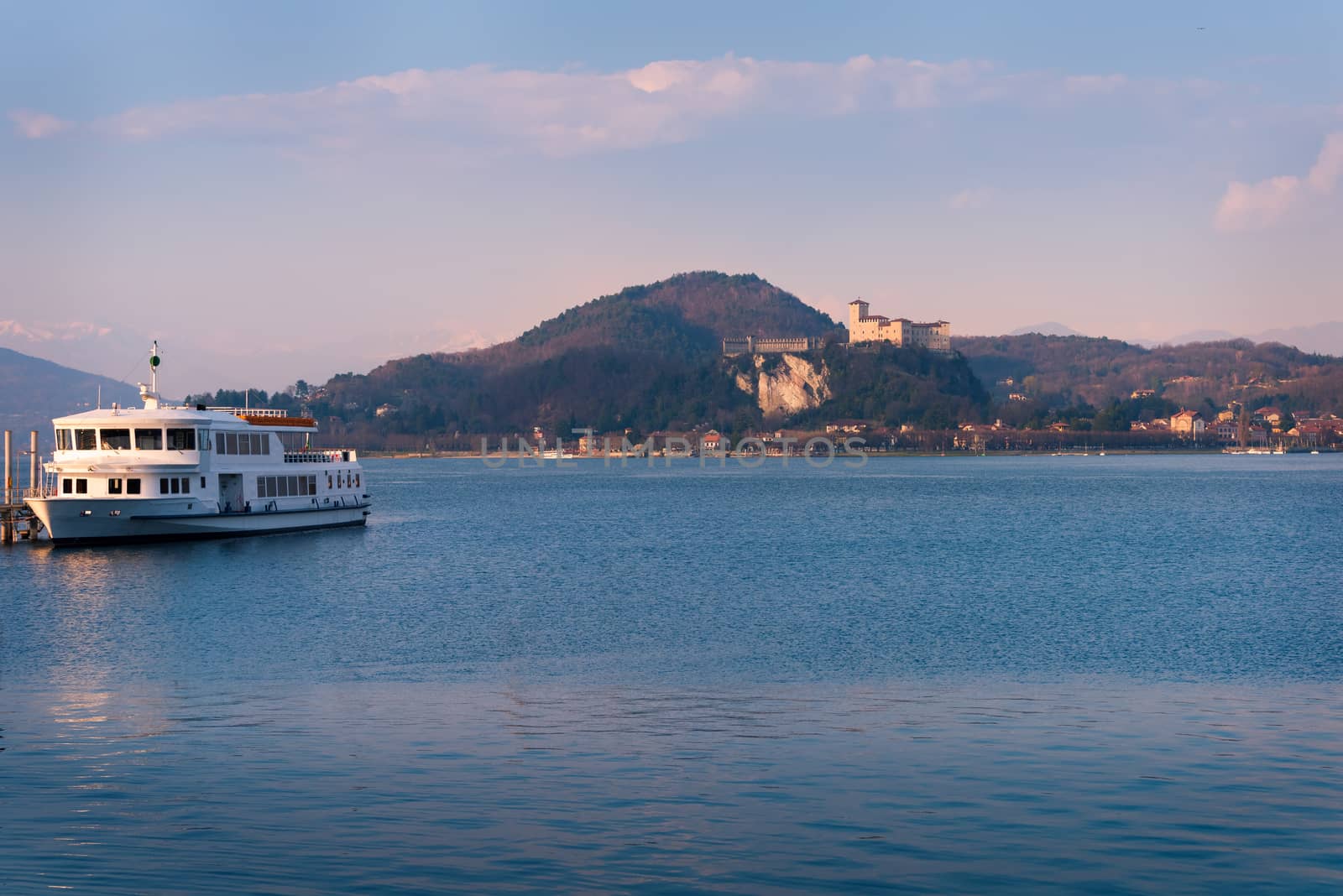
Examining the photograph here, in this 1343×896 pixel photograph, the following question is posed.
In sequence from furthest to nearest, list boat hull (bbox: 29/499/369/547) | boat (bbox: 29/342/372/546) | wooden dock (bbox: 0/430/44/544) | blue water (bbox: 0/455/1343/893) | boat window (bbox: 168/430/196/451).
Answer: wooden dock (bbox: 0/430/44/544)
boat window (bbox: 168/430/196/451)
boat (bbox: 29/342/372/546)
boat hull (bbox: 29/499/369/547)
blue water (bbox: 0/455/1343/893)

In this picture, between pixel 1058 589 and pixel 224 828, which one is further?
pixel 1058 589

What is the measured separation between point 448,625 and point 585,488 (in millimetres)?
120666

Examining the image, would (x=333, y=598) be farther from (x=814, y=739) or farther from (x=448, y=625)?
(x=814, y=739)

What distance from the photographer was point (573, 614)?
135ft

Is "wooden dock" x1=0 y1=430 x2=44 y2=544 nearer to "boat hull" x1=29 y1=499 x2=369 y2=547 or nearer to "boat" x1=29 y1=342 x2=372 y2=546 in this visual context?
"boat" x1=29 y1=342 x2=372 y2=546

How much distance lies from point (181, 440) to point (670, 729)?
47449 mm

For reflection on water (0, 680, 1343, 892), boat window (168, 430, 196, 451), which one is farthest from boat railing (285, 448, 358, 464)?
reflection on water (0, 680, 1343, 892)

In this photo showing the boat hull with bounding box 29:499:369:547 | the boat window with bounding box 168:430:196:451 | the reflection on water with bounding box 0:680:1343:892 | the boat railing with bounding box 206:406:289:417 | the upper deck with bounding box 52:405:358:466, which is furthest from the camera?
the boat railing with bounding box 206:406:289:417

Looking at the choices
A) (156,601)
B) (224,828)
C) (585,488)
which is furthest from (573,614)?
(585,488)

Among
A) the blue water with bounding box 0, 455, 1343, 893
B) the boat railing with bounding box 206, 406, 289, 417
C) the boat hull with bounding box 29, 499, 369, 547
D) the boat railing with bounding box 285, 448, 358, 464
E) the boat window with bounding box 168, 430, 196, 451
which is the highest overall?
the boat railing with bounding box 206, 406, 289, 417

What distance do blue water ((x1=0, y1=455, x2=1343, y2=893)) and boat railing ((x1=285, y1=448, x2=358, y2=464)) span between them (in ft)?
59.5

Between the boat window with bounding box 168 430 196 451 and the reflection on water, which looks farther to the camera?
the boat window with bounding box 168 430 196 451

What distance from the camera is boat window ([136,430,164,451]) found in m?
62.5

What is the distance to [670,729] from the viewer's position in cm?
2339
